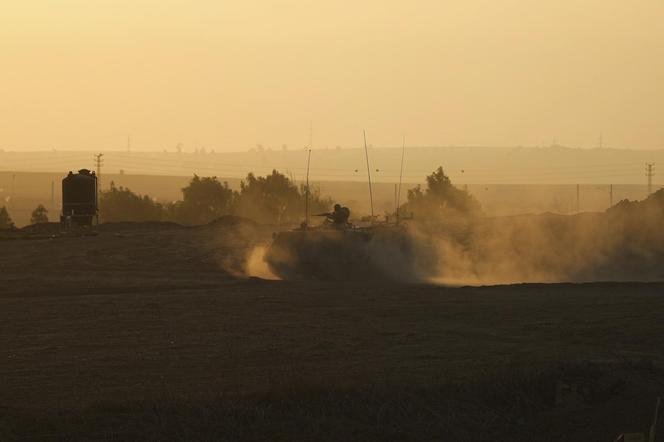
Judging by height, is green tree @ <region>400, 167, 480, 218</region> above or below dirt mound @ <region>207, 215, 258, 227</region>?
above

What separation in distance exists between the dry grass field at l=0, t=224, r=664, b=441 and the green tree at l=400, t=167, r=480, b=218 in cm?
4281

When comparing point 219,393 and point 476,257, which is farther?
point 476,257

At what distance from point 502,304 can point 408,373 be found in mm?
12218

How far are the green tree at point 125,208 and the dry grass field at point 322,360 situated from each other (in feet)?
169

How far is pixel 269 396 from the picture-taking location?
18.3 m

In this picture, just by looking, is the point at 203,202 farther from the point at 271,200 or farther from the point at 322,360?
the point at 322,360

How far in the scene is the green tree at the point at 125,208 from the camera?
95.4 meters

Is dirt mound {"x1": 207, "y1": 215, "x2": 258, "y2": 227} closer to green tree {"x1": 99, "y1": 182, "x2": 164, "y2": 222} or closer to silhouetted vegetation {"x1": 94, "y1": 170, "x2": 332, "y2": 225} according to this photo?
silhouetted vegetation {"x1": 94, "y1": 170, "x2": 332, "y2": 225}

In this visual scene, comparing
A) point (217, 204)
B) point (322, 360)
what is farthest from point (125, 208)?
point (322, 360)

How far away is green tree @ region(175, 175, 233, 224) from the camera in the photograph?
9481 cm

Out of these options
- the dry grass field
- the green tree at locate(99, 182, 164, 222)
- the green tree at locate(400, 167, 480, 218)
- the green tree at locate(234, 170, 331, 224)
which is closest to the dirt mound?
the dry grass field

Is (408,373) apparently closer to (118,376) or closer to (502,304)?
(118,376)

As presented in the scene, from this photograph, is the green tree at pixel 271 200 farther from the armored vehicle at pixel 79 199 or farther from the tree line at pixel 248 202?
the armored vehicle at pixel 79 199

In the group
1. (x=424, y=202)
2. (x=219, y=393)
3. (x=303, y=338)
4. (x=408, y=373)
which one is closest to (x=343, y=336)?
(x=303, y=338)
